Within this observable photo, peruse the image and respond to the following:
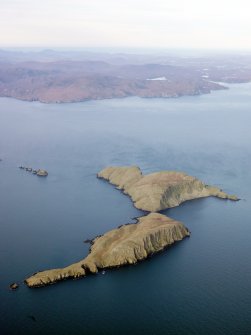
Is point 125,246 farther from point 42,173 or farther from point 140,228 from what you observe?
point 42,173

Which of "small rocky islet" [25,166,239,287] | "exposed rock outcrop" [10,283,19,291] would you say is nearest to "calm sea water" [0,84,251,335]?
"exposed rock outcrop" [10,283,19,291]

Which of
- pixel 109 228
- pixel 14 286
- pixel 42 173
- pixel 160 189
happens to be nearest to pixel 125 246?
pixel 109 228

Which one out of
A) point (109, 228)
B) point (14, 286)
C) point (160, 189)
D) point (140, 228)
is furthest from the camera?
point (160, 189)

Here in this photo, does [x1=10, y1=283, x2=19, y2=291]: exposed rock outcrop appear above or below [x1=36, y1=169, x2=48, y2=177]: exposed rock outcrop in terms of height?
below

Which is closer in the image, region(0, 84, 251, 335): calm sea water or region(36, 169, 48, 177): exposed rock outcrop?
region(0, 84, 251, 335): calm sea water

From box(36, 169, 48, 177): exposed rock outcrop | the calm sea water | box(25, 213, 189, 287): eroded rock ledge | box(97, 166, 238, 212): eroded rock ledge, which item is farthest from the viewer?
box(36, 169, 48, 177): exposed rock outcrop

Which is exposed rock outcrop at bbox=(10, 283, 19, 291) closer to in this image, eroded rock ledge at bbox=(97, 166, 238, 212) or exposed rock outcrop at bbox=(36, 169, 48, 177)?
eroded rock ledge at bbox=(97, 166, 238, 212)

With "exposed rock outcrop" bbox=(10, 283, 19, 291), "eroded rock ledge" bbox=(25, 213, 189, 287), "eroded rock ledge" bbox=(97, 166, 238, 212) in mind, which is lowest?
"exposed rock outcrop" bbox=(10, 283, 19, 291)
